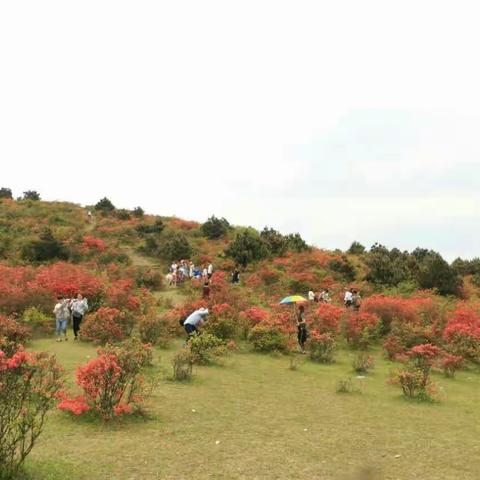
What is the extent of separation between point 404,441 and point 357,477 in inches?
266

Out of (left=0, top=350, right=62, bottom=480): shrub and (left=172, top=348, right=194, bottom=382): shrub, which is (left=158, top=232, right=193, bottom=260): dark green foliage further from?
(left=0, top=350, right=62, bottom=480): shrub

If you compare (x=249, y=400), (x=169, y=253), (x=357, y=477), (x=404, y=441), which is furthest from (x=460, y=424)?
(x=169, y=253)

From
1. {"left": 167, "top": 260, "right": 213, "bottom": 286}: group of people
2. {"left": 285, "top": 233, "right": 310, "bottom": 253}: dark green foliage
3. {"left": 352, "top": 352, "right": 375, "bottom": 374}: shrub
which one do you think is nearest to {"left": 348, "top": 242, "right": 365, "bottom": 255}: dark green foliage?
{"left": 285, "top": 233, "right": 310, "bottom": 253}: dark green foliage

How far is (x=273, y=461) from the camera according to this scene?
802cm

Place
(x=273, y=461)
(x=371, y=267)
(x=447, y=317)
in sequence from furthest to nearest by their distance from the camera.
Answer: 1. (x=371, y=267)
2. (x=447, y=317)
3. (x=273, y=461)

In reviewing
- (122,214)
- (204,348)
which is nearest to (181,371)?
(204,348)

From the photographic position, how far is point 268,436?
9258 millimetres

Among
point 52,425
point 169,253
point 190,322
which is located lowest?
point 52,425

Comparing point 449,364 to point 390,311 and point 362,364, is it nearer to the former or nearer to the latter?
point 362,364

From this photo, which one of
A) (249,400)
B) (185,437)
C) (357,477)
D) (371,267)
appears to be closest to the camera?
(357,477)

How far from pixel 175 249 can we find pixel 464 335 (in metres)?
23.9

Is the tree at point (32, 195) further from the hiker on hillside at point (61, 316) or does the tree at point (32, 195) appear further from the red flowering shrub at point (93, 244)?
the hiker on hillside at point (61, 316)

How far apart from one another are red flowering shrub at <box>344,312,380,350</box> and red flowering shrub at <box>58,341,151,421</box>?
1109cm

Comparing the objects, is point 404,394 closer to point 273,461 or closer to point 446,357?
point 446,357
